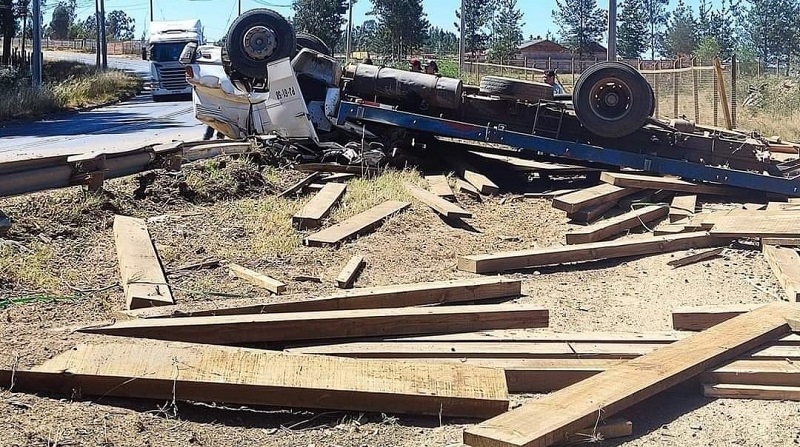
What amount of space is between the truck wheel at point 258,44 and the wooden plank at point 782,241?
7678mm

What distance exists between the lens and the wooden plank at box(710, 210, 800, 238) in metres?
8.47

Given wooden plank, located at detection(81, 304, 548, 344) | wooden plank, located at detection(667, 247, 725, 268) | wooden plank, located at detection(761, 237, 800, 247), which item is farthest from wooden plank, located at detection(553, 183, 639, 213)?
wooden plank, located at detection(81, 304, 548, 344)

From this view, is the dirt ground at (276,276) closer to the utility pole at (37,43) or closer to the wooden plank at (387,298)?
the wooden plank at (387,298)

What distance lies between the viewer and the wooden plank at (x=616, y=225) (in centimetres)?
909

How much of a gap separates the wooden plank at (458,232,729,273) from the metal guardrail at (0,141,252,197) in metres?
3.80

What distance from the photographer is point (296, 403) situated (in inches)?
170

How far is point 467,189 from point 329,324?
6.82m

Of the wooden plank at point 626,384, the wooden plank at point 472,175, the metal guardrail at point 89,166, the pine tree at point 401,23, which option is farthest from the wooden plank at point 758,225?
the pine tree at point 401,23

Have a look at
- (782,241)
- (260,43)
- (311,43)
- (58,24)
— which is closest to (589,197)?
(782,241)

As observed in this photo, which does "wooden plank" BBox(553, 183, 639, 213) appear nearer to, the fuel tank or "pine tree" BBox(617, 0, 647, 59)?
the fuel tank

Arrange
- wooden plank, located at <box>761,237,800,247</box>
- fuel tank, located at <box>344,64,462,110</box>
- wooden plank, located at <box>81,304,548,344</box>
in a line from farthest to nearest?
1. fuel tank, located at <box>344,64,462,110</box>
2. wooden plank, located at <box>761,237,800,247</box>
3. wooden plank, located at <box>81,304,548,344</box>

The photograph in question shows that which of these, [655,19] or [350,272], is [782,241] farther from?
[655,19]

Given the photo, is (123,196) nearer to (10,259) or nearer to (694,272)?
(10,259)

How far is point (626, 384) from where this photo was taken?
14.7 ft
